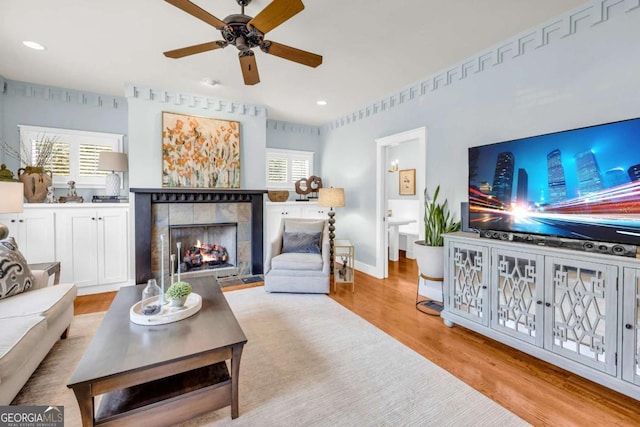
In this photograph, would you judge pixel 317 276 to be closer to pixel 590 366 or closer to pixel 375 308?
pixel 375 308

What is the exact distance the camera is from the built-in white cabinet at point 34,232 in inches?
125

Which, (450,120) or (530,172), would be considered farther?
(450,120)

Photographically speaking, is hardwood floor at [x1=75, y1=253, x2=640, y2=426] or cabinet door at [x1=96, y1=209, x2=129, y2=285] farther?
cabinet door at [x1=96, y1=209, x2=129, y2=285]

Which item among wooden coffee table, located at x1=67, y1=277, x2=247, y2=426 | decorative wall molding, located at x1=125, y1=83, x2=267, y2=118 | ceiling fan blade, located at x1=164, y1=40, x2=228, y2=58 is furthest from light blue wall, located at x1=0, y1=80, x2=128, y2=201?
wooden coffee table, located at x1=67, y1=277, x2=247, y2=426

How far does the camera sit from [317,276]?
3564mm

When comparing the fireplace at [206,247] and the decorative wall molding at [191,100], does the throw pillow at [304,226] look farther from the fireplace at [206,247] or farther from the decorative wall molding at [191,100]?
the decorative wall molding at [191,100]

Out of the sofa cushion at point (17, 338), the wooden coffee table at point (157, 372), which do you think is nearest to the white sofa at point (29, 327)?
the sofa cushion at point (17, 338)

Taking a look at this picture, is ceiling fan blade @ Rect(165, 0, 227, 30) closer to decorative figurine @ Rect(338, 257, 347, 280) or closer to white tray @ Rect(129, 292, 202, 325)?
white tray @ Rect(129, 292, 202, 325)

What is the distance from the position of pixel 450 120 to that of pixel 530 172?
1192mm

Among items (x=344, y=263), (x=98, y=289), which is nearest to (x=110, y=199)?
(x=98, y=289)

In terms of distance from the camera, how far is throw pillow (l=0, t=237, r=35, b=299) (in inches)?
79.9

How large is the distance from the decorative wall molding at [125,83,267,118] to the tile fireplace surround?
4.07 feet

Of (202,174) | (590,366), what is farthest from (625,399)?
(202,174)

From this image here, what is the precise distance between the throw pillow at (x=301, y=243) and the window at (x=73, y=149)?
9.00 feet
